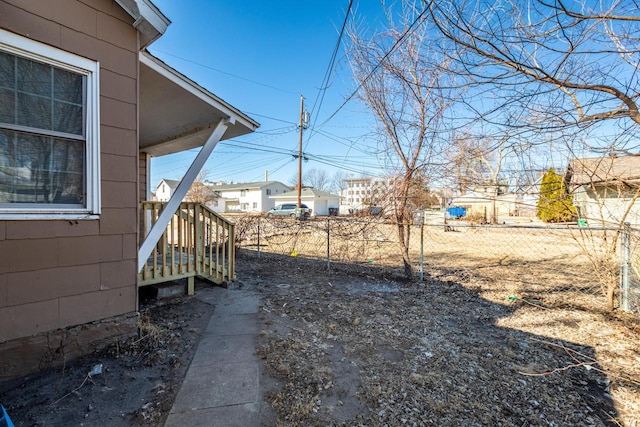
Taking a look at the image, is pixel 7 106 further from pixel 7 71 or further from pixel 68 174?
pixel 68 174

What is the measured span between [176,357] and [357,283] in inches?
140

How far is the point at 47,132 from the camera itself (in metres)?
2.37

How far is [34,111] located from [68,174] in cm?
51

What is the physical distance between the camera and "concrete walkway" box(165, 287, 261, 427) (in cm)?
191

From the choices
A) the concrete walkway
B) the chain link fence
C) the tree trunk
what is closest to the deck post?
the concrete walkway

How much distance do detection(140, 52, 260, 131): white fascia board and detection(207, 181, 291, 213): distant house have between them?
40146 mm

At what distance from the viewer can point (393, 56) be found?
5254 mm

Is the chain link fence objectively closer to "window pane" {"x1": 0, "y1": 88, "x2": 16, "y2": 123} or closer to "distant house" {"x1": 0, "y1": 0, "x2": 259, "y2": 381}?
"distant house" {"x1": 0, "y1": 0, "x2": 259, "y2": 381}

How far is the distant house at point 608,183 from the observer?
2209mm

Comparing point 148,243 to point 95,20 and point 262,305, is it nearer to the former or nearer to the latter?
point 262,305

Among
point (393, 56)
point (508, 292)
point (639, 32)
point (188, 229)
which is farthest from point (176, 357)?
point (393, 56)

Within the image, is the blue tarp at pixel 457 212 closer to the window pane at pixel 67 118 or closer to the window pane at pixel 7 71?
the window pane at pixel 67 118

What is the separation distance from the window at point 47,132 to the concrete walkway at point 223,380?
1638mm

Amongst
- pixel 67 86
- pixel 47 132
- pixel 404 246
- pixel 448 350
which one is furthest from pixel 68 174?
pixel 404 246
